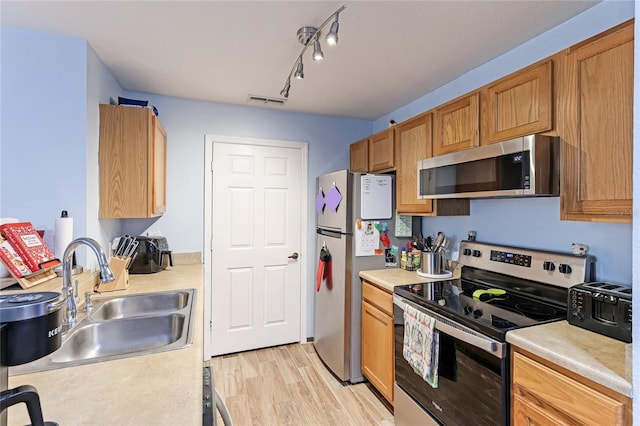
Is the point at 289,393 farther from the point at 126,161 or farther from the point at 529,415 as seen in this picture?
the point at 126,161

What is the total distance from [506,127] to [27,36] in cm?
267

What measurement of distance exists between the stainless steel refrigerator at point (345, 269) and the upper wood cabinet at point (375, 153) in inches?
7.1

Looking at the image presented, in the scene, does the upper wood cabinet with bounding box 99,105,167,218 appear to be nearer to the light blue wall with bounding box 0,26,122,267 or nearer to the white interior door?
the light blue wall with bounding box 0,26,122,267

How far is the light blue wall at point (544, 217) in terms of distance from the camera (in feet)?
4.90

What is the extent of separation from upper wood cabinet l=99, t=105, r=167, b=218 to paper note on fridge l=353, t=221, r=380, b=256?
Result: 1505 millimetres

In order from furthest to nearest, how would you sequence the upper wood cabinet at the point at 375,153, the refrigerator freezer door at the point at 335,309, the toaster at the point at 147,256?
the upper wood cabinet at the point at 375,153, the refrigerator freezer door at the point at 335,309, the toaster at the point at 147,256

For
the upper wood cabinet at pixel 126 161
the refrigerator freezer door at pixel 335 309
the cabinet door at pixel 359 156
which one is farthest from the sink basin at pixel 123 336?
the cabinet door at pixel 359 156

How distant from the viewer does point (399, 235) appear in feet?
8.66

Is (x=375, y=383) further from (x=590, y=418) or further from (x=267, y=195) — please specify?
(x=267, y=195)

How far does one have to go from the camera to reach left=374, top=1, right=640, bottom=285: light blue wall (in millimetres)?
1492

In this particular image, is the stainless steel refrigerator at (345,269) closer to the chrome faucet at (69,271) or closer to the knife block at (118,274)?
the knife block at (118,274)

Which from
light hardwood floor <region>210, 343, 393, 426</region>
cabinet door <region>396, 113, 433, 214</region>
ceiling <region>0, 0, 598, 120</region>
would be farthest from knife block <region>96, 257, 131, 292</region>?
cabinet door <region>396, 113, 433, 214</region>

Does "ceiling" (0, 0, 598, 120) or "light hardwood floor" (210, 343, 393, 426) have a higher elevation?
"ceiling" (0, 0, 598, 120)

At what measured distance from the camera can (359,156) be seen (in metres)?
3.15
